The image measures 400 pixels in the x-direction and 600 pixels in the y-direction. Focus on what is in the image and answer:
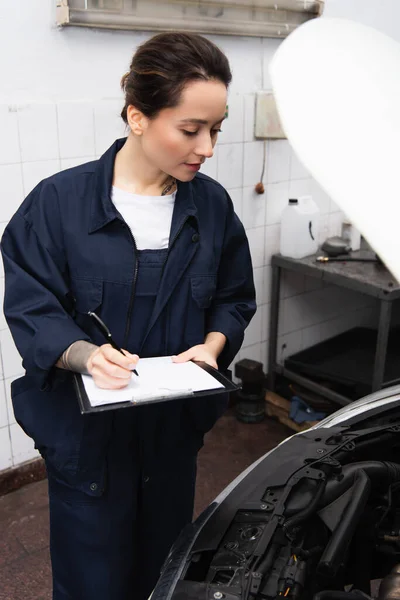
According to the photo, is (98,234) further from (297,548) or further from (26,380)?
(297,548)

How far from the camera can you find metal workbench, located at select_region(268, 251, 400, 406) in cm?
272

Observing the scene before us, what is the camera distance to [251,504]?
49.9 inches

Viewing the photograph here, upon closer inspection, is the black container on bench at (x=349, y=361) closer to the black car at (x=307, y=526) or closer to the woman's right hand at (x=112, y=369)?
the black car at (x=307, y=526)

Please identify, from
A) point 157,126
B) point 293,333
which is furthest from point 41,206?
point 293,333

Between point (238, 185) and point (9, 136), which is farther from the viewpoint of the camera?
point (238, 185)

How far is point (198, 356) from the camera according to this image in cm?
141

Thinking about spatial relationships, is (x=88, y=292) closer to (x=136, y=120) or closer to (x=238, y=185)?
(x=136, y=120)

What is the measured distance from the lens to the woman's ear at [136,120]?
1.32 metres

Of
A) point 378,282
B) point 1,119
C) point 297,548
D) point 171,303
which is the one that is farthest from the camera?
point 378,282

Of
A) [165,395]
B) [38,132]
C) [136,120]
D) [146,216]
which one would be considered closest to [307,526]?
[165,395]

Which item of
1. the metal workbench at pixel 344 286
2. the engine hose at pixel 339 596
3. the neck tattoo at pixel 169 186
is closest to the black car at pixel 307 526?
the engine hose at pixel 339 596

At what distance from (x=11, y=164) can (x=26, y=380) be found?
3.67 ft

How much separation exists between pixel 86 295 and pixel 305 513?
2.27ft

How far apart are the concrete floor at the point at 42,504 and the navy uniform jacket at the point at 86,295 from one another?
985mm
